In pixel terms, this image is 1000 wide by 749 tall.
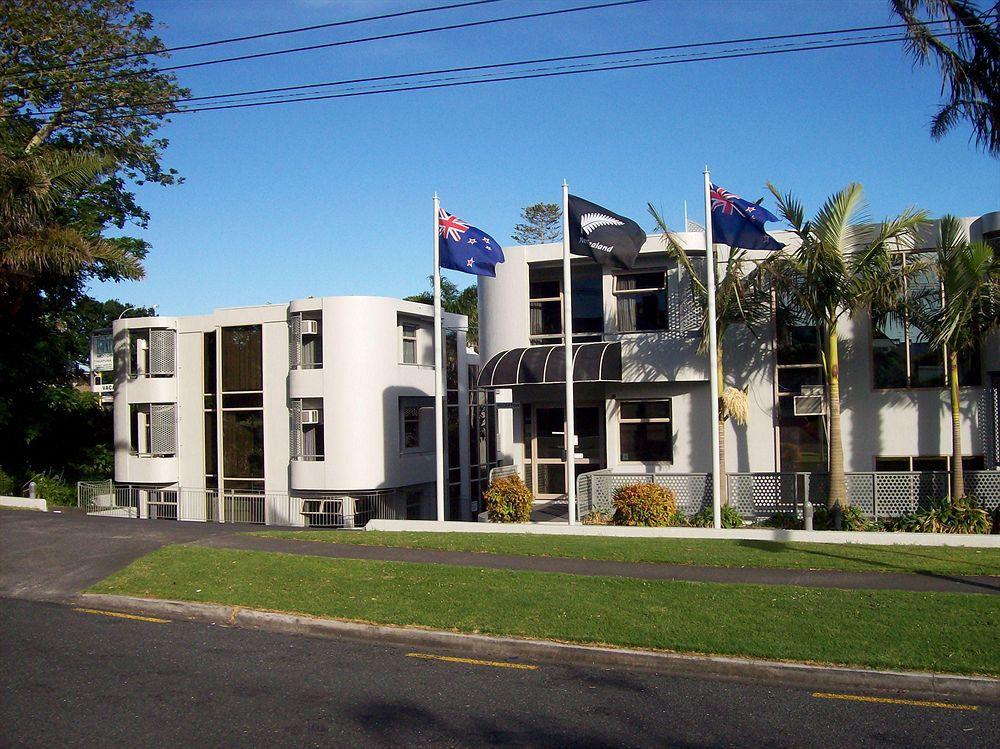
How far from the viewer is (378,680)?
344 inches

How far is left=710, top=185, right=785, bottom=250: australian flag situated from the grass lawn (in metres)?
5.40

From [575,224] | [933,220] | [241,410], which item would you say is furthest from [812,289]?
[241,410]

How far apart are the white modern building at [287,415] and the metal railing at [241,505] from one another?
0.04 m

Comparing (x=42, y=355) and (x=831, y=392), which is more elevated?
(x=42, y=355)

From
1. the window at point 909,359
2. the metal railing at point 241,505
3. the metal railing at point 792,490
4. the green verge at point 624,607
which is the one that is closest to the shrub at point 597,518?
the metal railing at point 792,490

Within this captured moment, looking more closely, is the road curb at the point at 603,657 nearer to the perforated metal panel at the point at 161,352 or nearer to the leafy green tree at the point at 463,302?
the perforated metal panel at the point at 161,352

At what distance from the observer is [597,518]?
1927cm

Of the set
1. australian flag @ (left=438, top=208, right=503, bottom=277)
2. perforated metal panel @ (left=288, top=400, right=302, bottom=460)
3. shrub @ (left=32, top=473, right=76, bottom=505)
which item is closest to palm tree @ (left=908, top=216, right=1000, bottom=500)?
australian flag @ (left=438, top=208, right=503, bottom=277)

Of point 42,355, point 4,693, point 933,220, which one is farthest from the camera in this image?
point 42,355

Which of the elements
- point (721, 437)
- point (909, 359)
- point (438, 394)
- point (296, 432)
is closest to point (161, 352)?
point (296, 432)

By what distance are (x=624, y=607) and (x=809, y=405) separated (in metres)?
11.0

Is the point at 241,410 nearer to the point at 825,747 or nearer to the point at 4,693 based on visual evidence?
the point at 4,693

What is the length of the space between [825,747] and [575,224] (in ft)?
40.6

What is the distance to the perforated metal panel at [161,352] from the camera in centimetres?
2972
